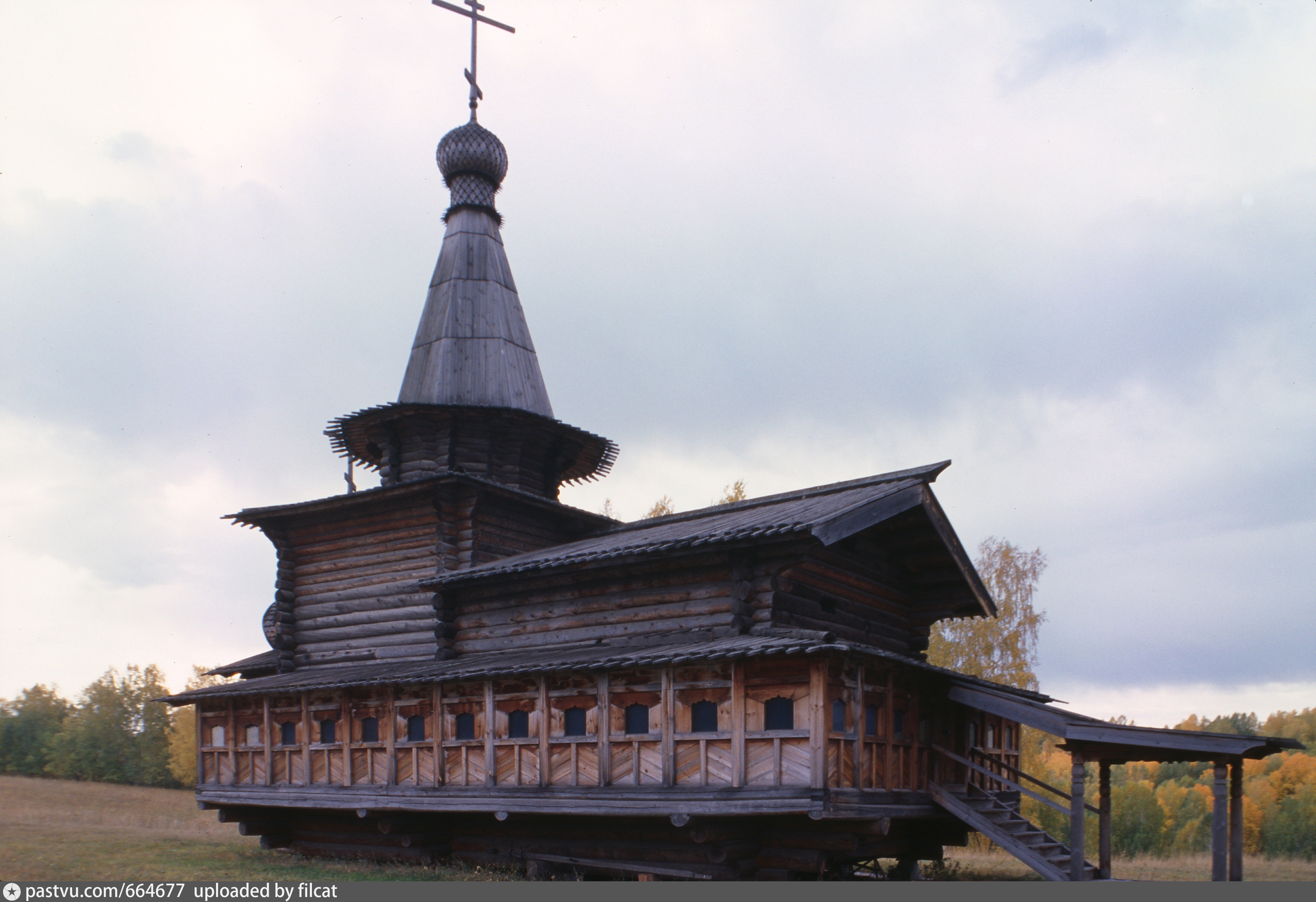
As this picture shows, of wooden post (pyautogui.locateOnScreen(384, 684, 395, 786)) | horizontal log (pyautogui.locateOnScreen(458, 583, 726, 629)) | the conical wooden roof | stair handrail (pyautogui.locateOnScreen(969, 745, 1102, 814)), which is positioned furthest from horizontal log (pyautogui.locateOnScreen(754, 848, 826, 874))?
the conical wooden roof

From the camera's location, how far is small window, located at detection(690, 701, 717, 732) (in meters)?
14.2

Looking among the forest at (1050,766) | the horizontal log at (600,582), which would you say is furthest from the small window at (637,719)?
the forest at (1050,766)

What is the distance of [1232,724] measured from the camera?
216 ft

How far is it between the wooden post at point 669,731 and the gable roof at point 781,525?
201 centimetres

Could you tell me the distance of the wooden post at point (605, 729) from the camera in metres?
15.0

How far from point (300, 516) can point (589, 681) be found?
9.48 meters

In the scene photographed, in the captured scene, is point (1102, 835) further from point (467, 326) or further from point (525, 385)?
point (467, 326)

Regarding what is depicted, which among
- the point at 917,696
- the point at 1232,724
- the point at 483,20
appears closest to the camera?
the point at 917,696

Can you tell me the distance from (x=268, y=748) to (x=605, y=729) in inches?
332

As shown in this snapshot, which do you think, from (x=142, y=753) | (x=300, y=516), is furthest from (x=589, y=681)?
(x=142, y=753)

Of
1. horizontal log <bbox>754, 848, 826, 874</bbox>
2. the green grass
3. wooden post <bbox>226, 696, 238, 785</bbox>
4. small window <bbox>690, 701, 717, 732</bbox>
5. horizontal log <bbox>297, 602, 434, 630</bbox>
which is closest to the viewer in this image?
small window <bbox>690, 701, 717, 732</bbox>

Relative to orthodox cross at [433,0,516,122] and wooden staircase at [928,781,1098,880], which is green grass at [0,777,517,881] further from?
orthodox cross at [433,0,516,122]

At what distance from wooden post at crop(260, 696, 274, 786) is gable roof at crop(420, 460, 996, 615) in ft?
13.8

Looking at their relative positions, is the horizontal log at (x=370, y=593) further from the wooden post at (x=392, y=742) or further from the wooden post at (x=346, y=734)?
the wooden post at (x=346, y=734)
